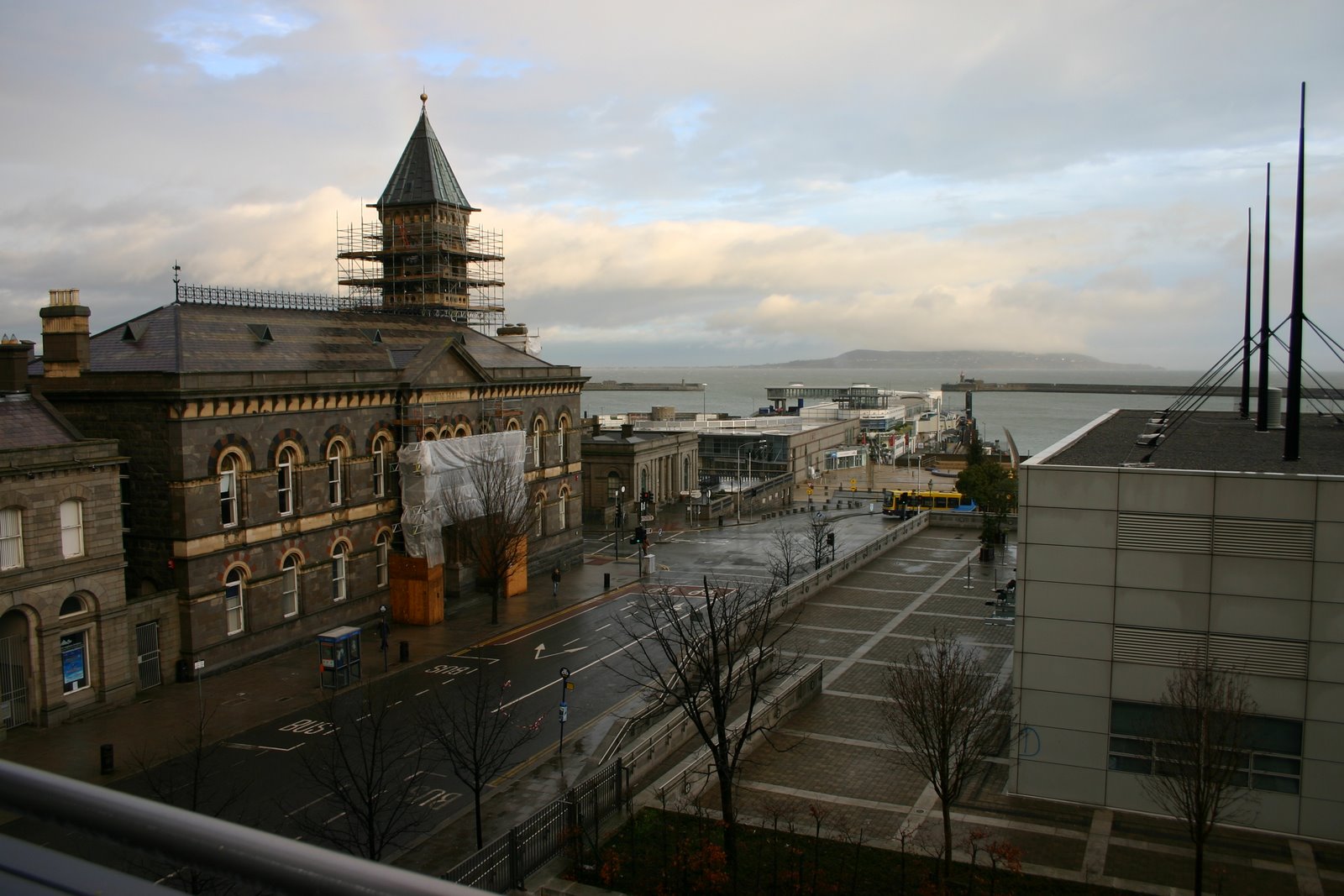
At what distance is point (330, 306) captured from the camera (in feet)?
163

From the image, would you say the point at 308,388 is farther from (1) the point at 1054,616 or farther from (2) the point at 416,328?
(1) the point at 1054,616

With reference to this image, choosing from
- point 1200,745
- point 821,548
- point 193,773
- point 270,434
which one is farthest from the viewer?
point 821,548

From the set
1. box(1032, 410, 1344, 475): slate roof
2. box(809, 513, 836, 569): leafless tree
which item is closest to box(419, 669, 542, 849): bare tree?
box(1032, 410, 1344, 475): slate roof

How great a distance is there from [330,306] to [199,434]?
1568 cm

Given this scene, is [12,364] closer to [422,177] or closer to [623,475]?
[422,177]

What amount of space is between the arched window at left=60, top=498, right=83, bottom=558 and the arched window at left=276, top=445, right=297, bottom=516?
7878 millimetres

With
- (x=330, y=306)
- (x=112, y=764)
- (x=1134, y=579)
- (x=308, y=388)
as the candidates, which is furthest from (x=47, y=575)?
(x=1134, y=579)

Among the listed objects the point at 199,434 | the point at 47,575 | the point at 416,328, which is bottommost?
the point at 47,575

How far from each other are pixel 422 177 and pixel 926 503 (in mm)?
46411

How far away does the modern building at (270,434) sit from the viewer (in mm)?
35125

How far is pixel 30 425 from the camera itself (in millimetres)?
31922

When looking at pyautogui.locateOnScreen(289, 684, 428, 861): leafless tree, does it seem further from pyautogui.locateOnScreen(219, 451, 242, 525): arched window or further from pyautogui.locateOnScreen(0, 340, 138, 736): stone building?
pyautogui.locateOnScreen(219, 451, 242, 525): arched window

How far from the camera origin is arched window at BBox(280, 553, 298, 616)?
39125 millimetres

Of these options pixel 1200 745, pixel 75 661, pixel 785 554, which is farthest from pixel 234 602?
pixel 1200 745
